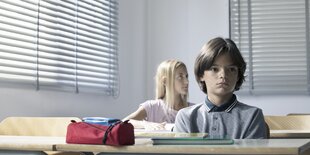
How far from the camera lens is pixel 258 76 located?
14.1ft

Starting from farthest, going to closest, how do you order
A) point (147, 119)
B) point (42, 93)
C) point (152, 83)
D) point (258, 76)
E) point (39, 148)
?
point (152, 83)
point (258, 76)
point (147, 119)
point (42, 93)
point (39, 148)

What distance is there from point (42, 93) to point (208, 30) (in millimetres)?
1785

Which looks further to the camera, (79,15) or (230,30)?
(230,30)

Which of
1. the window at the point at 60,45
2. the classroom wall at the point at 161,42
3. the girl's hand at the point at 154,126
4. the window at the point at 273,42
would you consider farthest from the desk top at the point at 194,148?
the window at the point at 273,42

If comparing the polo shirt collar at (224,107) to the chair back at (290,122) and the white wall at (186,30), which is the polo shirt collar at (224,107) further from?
the white wall at (186,30)

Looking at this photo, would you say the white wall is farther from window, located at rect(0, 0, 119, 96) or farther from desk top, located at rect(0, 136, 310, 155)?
desk top, located at rect(0, 136, 310, 155)

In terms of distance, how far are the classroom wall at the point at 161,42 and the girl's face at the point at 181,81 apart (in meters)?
0.77

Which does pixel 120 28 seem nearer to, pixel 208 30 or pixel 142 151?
pixel 208 30

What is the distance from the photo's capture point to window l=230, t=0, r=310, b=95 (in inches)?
166

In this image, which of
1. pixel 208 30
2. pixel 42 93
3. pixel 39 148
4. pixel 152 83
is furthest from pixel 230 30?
pixel 39 148

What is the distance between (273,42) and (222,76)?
253 cm

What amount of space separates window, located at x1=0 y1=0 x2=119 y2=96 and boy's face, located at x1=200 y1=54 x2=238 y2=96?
4.67 ft

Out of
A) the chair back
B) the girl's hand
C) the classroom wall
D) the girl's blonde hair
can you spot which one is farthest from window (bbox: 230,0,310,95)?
the girl's hand

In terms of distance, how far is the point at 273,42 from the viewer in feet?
14.1
